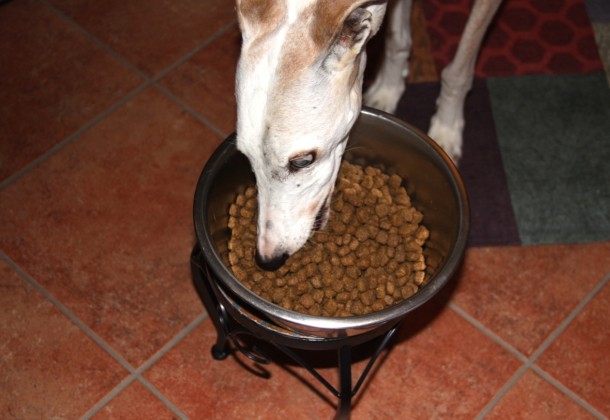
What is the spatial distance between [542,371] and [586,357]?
0.14 metres

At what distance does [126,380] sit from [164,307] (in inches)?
9.1

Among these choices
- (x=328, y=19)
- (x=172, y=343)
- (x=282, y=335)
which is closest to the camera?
(x=328, y=19)

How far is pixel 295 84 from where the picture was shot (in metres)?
1.40

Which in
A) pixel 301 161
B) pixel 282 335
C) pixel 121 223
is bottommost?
pixel 121 223

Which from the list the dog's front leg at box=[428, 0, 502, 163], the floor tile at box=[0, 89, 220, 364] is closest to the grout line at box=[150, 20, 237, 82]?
the floor tile at box=[0, 89, 220, 364]

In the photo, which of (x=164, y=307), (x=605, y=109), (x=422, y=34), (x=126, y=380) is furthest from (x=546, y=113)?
(x=126, y=380)

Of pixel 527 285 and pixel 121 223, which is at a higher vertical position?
pixel 121 223

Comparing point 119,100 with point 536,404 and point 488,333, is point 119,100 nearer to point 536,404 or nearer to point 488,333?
point 488,333

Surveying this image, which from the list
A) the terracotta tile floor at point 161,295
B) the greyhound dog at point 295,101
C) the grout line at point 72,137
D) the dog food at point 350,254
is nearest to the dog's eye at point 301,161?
the greyhound dog at point 295,101

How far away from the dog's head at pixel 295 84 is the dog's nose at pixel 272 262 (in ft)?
0.42

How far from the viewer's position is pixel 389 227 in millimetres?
1838

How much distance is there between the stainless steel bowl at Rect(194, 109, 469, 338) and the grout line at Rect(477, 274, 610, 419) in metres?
0.43

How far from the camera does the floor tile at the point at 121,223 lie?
2.06 m

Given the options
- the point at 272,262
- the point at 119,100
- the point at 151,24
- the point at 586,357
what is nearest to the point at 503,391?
the point at 586,357
